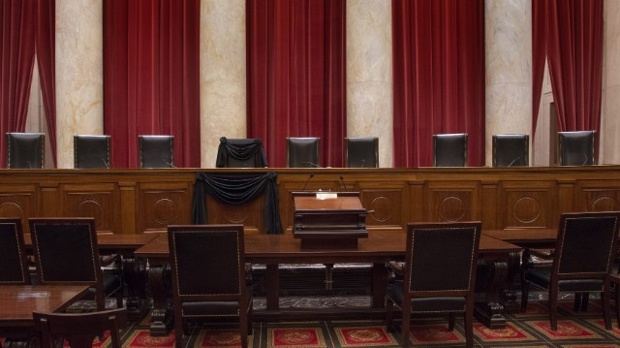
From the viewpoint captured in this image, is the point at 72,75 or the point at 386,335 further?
the point at 72,75

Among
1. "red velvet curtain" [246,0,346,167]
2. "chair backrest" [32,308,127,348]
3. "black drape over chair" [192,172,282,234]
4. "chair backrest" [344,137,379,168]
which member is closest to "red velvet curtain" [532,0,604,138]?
"red velvet curtain" [246,0,346,167]

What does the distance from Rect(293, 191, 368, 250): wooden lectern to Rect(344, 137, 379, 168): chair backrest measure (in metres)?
2.77

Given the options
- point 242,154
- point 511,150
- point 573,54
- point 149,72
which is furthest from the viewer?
point 573,54

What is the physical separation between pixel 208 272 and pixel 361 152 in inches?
138

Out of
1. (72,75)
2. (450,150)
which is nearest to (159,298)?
→ (450,150)

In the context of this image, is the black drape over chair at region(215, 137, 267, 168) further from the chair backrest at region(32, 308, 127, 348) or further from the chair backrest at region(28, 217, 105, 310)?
the chair backrest at region(32, 308, 127, 348)

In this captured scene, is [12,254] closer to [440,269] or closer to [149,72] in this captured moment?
[440,269]

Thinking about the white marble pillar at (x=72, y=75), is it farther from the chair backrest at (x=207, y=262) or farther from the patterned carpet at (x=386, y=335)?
the chair backrest at (x=207, y=262)

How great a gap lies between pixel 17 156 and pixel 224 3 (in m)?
3.30

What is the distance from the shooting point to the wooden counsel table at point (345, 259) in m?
3.10

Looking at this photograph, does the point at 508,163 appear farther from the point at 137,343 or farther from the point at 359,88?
the point at 137,343

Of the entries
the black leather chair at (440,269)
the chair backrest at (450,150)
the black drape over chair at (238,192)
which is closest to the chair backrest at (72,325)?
the black leather chair at (440,269)

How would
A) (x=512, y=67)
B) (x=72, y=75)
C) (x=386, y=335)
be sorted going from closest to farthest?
(x=386, y=335) → (x=72, y=75) → (x=512, y=67)

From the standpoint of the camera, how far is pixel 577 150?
592 centimetres
